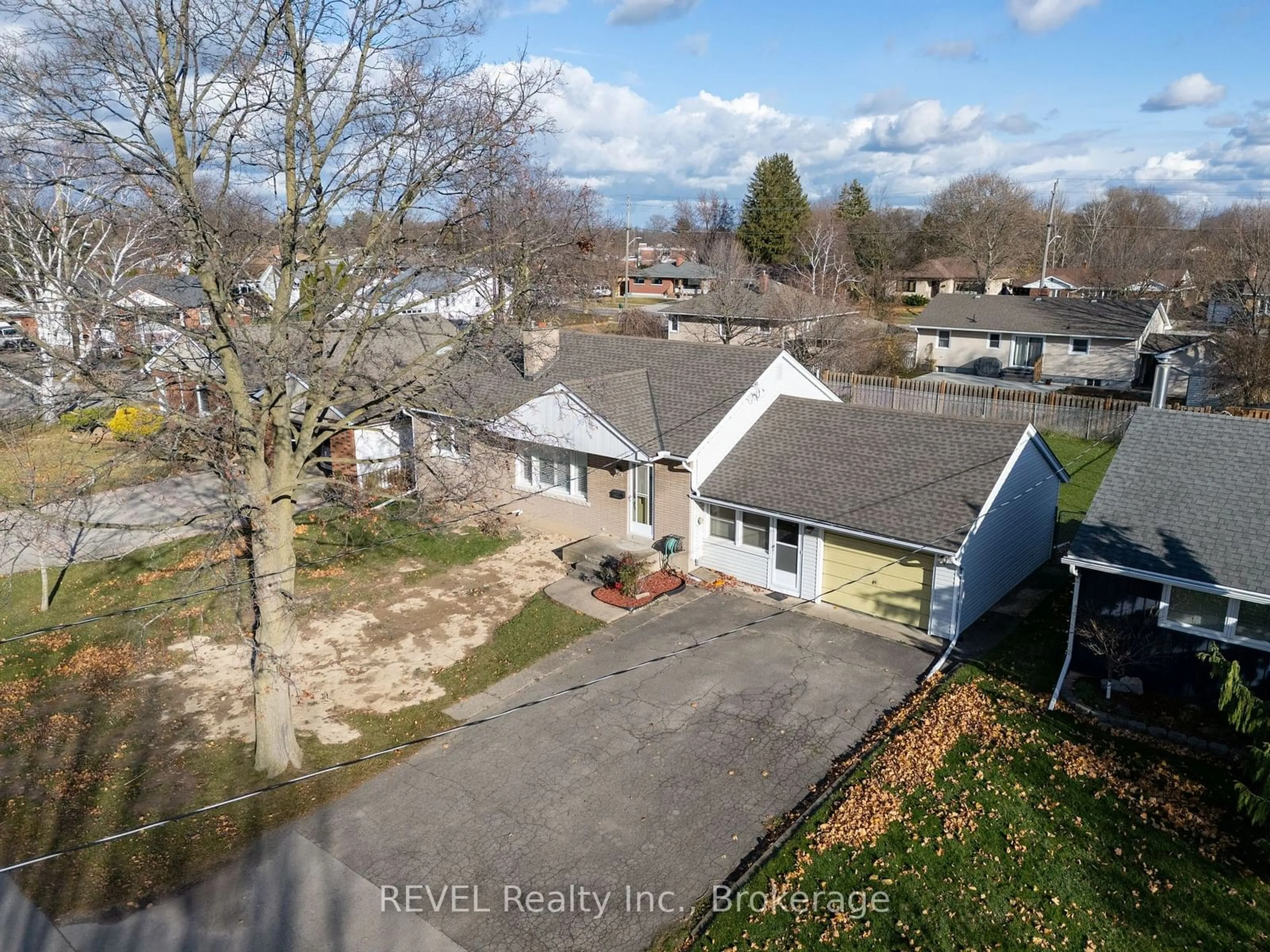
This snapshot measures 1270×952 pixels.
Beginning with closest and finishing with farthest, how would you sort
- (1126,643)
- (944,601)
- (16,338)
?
1. (16,338)
2. (1126,643)
3. (944,601)

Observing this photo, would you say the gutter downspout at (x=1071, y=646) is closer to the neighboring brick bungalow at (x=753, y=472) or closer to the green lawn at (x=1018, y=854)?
the green lawn at (x=1018, y=854)

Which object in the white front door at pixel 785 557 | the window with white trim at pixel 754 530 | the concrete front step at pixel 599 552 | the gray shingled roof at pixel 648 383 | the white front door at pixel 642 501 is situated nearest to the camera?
the white front door at pixel 785 557

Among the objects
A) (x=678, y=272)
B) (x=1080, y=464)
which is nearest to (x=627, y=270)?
(x=678, y=272)


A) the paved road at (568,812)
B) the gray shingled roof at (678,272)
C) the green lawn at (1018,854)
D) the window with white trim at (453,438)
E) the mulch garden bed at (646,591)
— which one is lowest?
the paved road at (568,812)

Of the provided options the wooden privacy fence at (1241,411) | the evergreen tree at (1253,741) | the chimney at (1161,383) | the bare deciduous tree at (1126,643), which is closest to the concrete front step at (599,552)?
the bare deciduous tree at (1126,643)

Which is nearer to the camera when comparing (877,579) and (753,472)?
(877,579)

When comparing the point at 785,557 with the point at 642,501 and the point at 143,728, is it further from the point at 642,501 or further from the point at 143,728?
the point at 143,728

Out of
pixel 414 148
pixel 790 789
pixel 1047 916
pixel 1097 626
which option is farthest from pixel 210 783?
pixel 1097 626

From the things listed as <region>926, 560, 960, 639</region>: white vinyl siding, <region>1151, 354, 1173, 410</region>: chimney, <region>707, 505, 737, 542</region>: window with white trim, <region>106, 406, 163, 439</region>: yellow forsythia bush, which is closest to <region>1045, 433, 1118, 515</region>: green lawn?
<region>1151, 354, 1173, 410</region>: chimney
